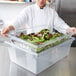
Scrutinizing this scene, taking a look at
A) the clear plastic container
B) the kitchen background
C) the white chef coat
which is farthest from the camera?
the white chef coat

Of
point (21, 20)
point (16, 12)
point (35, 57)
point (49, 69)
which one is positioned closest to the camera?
point (35, 57)

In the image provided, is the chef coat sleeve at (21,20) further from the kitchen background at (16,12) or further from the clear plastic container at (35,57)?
the clear plastic container at (35,57)

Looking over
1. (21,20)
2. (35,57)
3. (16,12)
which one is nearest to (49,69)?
(35,57)

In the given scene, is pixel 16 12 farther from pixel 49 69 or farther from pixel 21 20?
pixel 49 69

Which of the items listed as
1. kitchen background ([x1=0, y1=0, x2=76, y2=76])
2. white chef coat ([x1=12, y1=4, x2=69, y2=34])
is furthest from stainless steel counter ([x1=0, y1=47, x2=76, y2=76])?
white chef coat ([x1=12, y1=4, x2=69, y2=34])

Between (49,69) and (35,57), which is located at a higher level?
(35,57)

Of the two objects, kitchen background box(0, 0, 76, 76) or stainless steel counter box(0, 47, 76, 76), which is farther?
kitchen background box(0, 0, 76, 76)

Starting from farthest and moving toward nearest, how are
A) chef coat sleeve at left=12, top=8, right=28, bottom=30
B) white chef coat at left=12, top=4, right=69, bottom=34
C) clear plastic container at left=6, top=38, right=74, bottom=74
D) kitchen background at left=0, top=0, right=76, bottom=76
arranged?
1. white chef coat at left=12, top=4, right=69, bottom=34
2. chef coat sleeve at left=12, top=8, right=28, bottom=30
3. kitchen background at left=0, top=0, right=76, bottom=76
4. clear plastic container at left=6, top=38, right=74, bottom=74

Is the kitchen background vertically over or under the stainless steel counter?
over

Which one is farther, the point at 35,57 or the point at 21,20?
the point at 21,20

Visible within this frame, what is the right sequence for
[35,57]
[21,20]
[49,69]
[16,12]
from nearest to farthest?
[35,57] → [49,69] → [21,20] → [16,12]

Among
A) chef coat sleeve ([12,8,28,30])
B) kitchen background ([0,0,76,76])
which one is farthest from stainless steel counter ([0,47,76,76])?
chef coat sleeve ([12,8,28,30])

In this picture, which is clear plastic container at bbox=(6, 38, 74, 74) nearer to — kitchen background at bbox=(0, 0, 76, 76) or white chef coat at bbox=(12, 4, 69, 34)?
kitchen background at bbox=(0, 0, 76, 76)

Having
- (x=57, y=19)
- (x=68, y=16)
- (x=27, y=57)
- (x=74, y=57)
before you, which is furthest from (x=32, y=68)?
(x=68, y=16)
